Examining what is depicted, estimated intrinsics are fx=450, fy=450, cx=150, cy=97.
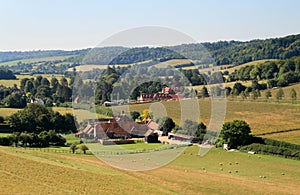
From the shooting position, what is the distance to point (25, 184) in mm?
21109

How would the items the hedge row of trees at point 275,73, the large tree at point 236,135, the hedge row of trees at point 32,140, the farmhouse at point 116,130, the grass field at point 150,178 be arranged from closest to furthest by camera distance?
the grass field at point 150,178, the hedge row of trees at point 32,140, the large tree at point 236,135, the farmhouse at point 116,130, the hedge row of trees at point 275,73

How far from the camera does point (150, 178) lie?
28234 mm

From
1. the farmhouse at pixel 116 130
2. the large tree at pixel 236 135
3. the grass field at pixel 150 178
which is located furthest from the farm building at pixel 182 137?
the grass field at pixel 150 178

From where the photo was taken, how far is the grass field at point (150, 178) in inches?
867

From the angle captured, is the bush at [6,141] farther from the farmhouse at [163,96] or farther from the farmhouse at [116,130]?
the farmhouse at [163,96]

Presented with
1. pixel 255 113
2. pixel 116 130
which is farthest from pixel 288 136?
pixel 116 130

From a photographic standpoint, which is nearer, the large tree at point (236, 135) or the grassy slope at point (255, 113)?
the large tree at point (236, 135)

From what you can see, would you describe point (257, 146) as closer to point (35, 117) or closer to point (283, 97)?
point (35, 117)

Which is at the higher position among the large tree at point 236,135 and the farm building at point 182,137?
the large tree at point 236,135

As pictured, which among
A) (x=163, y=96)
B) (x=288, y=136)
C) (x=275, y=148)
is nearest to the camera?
(x=275, y=148)

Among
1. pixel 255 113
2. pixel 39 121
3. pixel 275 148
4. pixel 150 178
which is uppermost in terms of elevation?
pixel 255 113

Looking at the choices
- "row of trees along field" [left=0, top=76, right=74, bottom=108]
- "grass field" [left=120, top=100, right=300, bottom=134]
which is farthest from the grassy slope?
"row of trees along field" [left=0, top=76, right=74, bottom=108]

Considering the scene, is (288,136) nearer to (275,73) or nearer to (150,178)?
(150,178)

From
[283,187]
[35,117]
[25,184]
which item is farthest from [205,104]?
[25,184]
